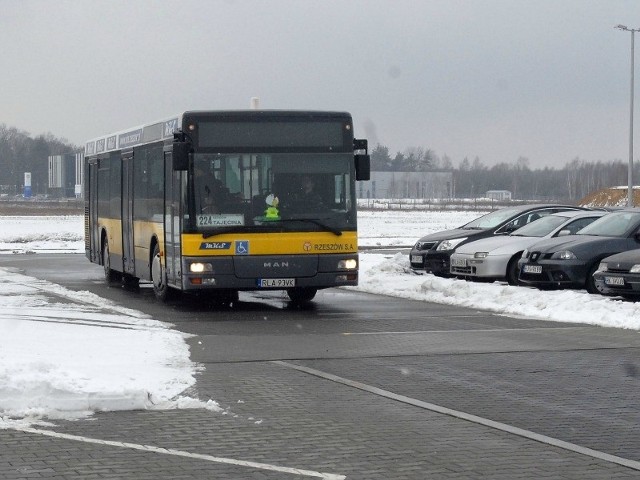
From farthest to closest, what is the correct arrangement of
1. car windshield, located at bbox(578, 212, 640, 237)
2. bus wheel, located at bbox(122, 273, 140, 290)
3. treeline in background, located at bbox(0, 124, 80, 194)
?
1. treeline in background, located at bbox(0, 124, 80, 194)
2. bus wheel, located at bbox(122, 273, 140, 290)
3. car windshield, located at bbox(578, 212, 640, 237)

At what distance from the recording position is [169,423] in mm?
8781

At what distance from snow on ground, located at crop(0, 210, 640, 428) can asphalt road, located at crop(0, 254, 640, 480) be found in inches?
13.1

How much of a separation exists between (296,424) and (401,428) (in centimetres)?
77

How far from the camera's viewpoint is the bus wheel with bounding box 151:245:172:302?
19.7m

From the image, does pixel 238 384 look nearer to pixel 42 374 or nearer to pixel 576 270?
pixel 42 374

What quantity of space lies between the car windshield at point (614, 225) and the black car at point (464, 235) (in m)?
3.14

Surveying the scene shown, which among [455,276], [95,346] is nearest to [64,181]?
[455,276]

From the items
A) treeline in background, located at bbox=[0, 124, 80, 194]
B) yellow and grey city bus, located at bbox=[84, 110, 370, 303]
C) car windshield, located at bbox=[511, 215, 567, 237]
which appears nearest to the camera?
yellow and grey city bus, located at bbox=[84, 110, 370, 303]

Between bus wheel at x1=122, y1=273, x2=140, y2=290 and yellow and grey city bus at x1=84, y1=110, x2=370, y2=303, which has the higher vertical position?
yellow and grey city bus at x1=84, y1=110, x2=370, y2=303

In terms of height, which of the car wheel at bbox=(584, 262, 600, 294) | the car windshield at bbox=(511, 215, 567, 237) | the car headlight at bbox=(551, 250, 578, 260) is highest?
the car windshield at bbox=(511, 215, 567, 237)

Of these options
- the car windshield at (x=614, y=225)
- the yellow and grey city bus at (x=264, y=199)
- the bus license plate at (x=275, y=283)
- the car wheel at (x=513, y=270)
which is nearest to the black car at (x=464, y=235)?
the car wheel at (x=513, y=270)

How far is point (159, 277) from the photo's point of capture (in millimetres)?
19875

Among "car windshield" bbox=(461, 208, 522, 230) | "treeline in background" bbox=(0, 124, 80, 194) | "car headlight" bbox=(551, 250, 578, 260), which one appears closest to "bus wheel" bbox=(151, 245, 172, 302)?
"car headlight" bbox=(551, 250, 578, 260)

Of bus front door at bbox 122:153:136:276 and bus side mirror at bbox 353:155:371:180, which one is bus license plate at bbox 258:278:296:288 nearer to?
bus side mirror at bbox 353:155:371:180
